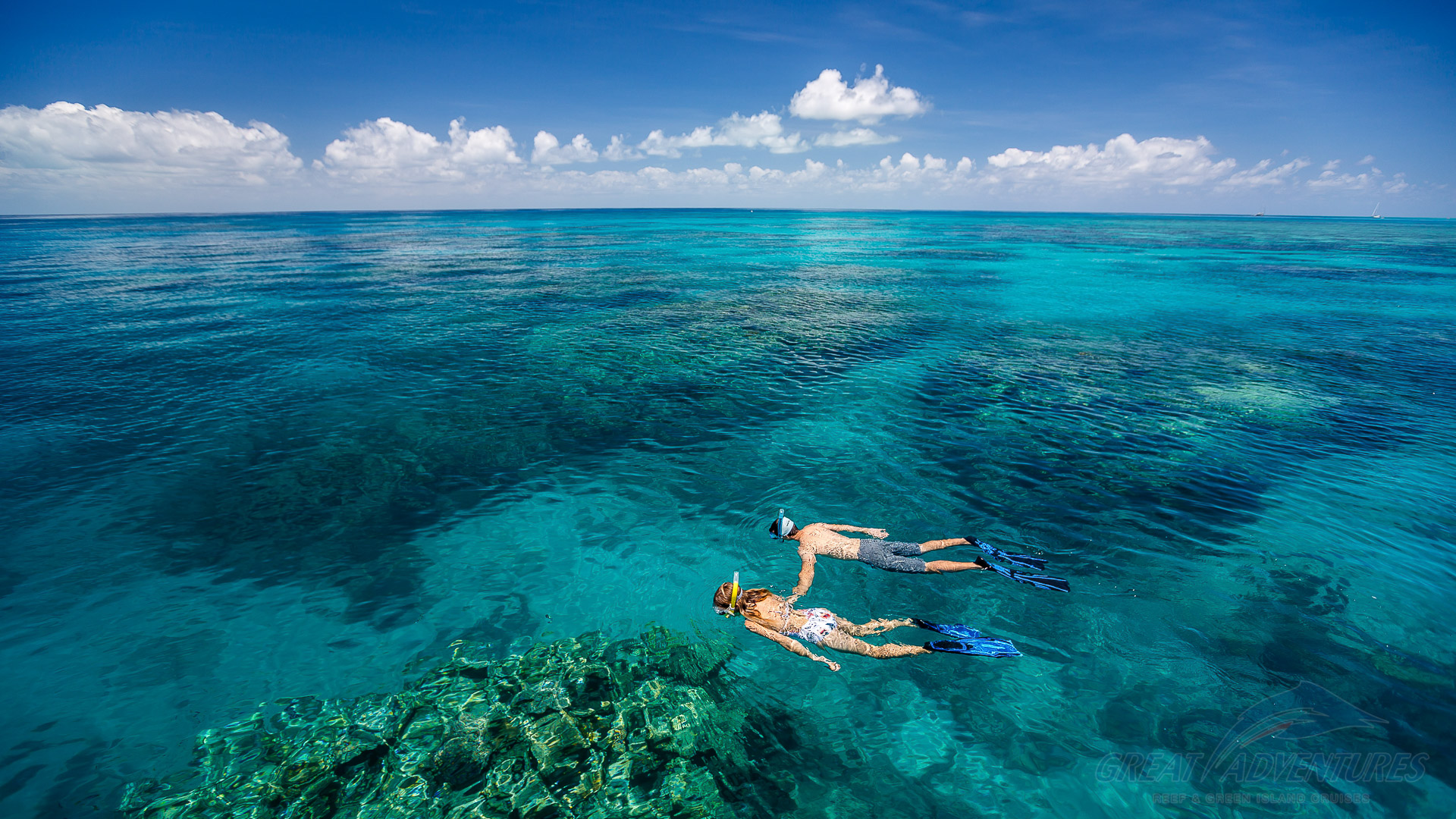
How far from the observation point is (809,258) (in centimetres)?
9181

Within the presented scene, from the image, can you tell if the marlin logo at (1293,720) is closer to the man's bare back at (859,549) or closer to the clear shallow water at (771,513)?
the clear shallow water at (771,513)

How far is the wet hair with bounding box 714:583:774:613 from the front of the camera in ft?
43.3

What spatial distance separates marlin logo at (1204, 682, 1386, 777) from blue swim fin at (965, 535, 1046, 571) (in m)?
4.66

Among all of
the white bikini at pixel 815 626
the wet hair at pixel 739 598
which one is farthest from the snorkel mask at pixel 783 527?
the white bikini at pixel 815 626

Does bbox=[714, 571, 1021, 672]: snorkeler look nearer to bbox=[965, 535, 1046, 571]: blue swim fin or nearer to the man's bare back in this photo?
the man's bare back

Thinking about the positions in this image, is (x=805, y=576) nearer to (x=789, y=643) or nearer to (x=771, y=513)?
(x=789, y=643)

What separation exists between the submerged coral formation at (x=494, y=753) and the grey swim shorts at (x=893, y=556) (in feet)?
17.7

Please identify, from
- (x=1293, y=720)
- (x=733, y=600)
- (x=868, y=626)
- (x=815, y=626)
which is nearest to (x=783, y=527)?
(x=733, y=600)

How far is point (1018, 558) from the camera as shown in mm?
14461

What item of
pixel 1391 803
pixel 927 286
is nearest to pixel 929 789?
pixel 1391 803

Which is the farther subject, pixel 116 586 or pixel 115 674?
pixel 116 586

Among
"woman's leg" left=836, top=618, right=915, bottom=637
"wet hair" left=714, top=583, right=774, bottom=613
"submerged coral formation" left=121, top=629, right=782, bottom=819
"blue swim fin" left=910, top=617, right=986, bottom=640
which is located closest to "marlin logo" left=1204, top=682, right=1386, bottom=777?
"blue swim fin" left=910, top=617, right=986, bottom=640

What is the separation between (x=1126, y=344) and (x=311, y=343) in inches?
2093

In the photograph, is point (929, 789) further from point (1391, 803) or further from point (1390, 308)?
point (1390, 308)
